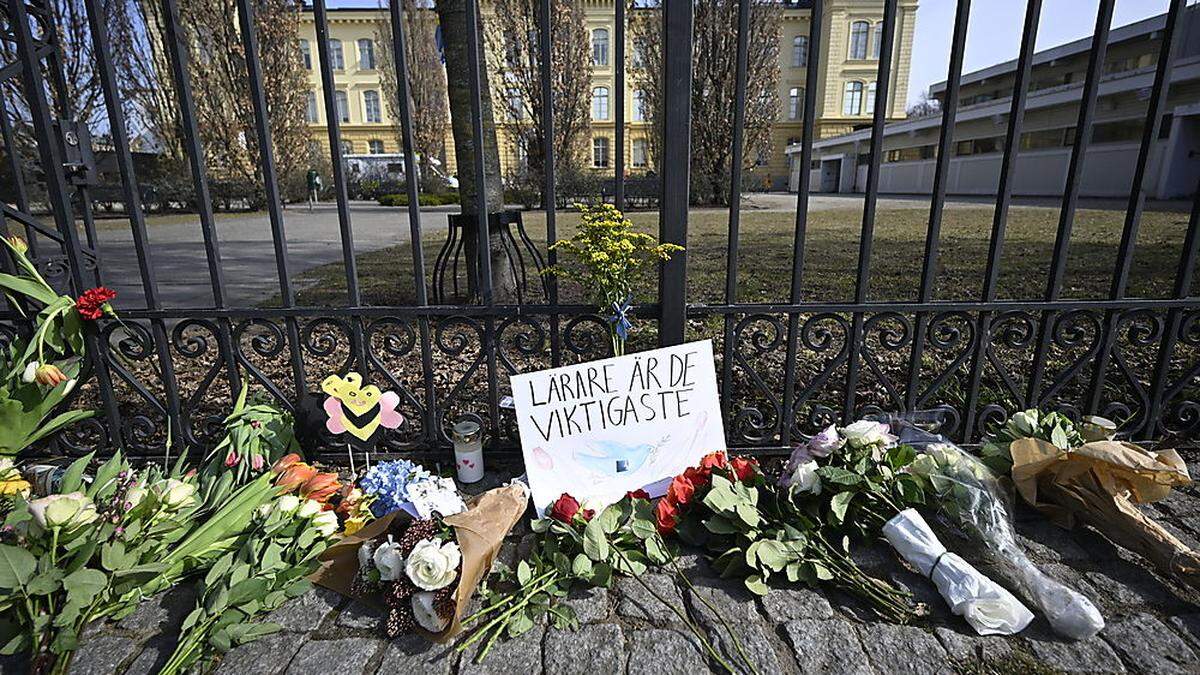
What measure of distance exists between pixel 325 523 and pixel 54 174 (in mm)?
1916

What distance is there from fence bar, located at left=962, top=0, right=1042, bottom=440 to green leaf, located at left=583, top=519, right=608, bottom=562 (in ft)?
6.30

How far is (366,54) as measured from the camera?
3938 cm

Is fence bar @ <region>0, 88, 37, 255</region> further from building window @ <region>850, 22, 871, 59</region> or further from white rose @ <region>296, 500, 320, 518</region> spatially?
building window @ <region>850, 22, 871, 59</region>

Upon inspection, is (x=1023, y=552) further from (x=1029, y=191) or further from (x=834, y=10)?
(x=834, y=10)

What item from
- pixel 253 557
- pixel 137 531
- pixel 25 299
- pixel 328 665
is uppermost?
pixel 25 299

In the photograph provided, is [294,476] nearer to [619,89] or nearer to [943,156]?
[619,89]

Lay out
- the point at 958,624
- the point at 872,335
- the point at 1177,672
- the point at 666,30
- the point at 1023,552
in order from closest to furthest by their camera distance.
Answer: the point at 1177,672 < the point at 958,624 < the point at 1023,552 < the point at 666,30 < the point at 872,335

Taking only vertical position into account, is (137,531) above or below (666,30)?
below

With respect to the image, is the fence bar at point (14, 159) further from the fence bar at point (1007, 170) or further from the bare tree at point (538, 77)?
the bare tree at point (538, 77)

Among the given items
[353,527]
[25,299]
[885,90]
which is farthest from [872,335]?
[25,299]

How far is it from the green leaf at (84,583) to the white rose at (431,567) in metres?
0.85

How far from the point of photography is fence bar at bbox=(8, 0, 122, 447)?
87.7 inches

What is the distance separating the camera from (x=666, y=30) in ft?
7.29

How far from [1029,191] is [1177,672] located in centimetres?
2888
